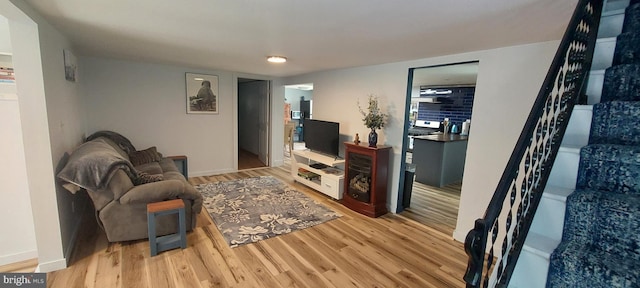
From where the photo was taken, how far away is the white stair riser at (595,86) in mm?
1618

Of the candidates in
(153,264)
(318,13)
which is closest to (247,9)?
(318,13)

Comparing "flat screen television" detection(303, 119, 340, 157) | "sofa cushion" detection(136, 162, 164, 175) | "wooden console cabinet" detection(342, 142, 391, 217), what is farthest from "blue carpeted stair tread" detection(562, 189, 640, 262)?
"sofa cushion" detection(136, 162, 164, 175)

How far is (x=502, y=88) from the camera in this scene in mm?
2633

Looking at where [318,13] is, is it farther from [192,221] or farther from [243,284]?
[192,221]

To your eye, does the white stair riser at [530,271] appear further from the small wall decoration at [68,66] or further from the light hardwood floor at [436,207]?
the small wall decoration at [68,66]

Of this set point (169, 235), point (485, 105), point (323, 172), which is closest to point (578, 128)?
point (485, 105)

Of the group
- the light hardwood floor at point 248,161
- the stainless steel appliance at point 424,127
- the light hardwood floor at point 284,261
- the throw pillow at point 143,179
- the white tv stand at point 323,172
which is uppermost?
the stainless steel appliance at point 424,127

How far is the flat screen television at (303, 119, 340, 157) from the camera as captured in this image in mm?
4377

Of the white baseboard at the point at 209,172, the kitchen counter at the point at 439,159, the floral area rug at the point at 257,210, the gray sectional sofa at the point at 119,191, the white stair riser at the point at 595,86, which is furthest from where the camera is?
the white baseboard at the point at 209,172

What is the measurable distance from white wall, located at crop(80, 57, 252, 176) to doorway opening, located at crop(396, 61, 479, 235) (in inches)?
141

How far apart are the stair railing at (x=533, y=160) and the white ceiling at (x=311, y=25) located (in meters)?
0.24

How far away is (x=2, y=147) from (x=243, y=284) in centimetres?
229

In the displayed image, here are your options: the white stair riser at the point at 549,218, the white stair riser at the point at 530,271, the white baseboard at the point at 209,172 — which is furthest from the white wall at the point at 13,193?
the white stair riser at the point at 549,218

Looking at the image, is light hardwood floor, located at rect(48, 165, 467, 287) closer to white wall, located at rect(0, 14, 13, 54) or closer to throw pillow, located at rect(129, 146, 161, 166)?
throw pillow, located at rect(129, 146, 161, 166)
